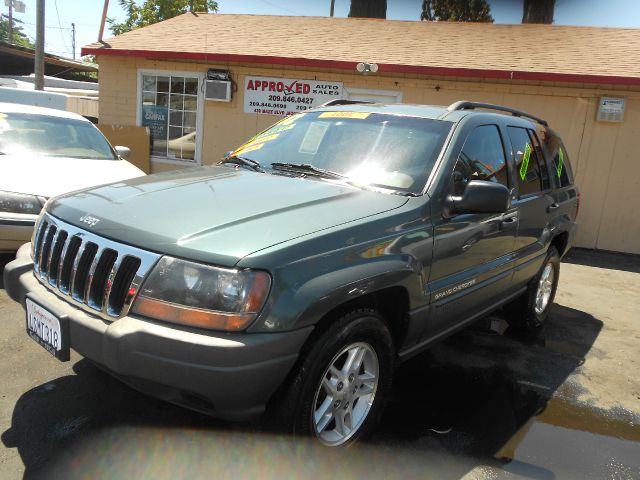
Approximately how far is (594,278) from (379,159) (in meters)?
5.15

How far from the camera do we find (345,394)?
A: 2666 mm

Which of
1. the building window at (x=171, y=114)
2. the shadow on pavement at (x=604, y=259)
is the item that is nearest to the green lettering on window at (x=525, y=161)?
the shadow on pavement at (x=604, y=259)

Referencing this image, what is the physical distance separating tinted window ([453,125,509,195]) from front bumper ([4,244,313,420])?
154cm

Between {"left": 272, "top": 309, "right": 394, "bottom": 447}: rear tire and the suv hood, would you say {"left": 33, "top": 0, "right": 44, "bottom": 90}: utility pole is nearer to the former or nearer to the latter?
the suv hood

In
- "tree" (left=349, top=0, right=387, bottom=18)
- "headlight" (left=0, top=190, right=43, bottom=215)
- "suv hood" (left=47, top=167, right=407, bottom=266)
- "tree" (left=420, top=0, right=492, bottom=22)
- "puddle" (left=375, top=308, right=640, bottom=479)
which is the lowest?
"puddle" (left=375, top=308, right=640, bottom=479)

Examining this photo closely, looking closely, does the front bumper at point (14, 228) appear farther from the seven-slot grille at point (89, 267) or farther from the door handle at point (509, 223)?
the door handle at point (509, 223)

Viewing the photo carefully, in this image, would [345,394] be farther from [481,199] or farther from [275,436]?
[481,199]

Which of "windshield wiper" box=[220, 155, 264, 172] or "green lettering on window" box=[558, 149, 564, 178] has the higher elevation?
"green lettering on window" box=[558, 149, 564, 178]

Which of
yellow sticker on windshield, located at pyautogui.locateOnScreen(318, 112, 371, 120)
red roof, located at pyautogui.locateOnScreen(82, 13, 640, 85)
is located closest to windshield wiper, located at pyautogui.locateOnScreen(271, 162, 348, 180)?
yellow sticker on windshield, located at pyautogui.locateOnScreen(318, 112, 371, 120)

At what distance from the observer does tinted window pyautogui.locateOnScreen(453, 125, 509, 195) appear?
3.28 meters

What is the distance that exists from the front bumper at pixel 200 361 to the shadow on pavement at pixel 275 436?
1.28 ft

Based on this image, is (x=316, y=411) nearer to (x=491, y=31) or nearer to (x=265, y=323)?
(x=265, y=323)

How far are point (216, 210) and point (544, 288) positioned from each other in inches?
141

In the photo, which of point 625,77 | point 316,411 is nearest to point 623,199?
point 625,77
